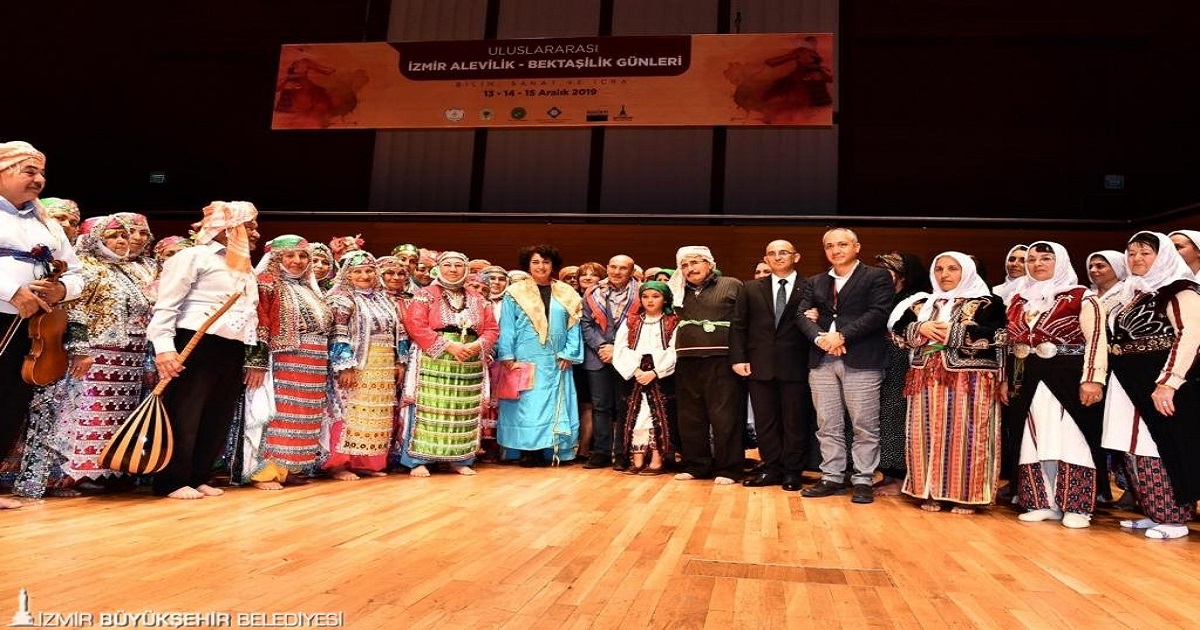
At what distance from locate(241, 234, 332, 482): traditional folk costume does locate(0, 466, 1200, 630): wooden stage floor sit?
18cm

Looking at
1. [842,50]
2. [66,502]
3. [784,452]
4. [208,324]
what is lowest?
[66,502]

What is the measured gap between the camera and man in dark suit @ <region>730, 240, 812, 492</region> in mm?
3496

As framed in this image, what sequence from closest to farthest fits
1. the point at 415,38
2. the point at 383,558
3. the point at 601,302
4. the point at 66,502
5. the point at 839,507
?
the point at 383,558 → the point at 66,502 → the point at 839,507 → the point at 601,302 → the point at 415,38

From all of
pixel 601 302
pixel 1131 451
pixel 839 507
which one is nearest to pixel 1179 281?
pixel 1131 451

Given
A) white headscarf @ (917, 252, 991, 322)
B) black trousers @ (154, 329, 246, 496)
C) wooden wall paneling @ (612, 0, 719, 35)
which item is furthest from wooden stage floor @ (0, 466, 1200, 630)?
wooden wall paneling @ (612, 0, 719, 35)

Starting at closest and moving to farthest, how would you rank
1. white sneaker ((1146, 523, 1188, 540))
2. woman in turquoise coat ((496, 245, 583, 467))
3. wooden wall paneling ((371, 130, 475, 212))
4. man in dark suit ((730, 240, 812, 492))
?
white sneaker ((1146, 523, 1188, 540)) < man in dark suit ((730, 240, 812, 492)) < woman in turquoise coat ((496, 245, 583, 467)) < wooden wall paneling ((371, 130, 475, 212))

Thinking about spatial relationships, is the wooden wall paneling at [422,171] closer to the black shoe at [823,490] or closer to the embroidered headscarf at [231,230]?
the embroidered headscarf at [231,230]

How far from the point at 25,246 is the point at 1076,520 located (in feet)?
13.1

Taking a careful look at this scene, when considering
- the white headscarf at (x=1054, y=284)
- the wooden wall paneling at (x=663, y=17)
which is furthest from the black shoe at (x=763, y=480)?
the wooden wall paneling at (x=663, y=17)

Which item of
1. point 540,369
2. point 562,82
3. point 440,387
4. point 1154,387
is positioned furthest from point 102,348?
point 562,82

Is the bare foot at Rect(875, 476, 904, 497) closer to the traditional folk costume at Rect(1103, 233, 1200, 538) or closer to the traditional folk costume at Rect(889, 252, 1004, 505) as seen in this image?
the traditional folk costume at Rect(889, 252, 1004, 505)

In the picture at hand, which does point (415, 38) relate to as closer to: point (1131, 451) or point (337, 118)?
point (337, 118)

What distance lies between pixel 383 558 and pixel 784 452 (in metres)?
2.29

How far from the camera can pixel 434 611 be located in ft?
4.64
